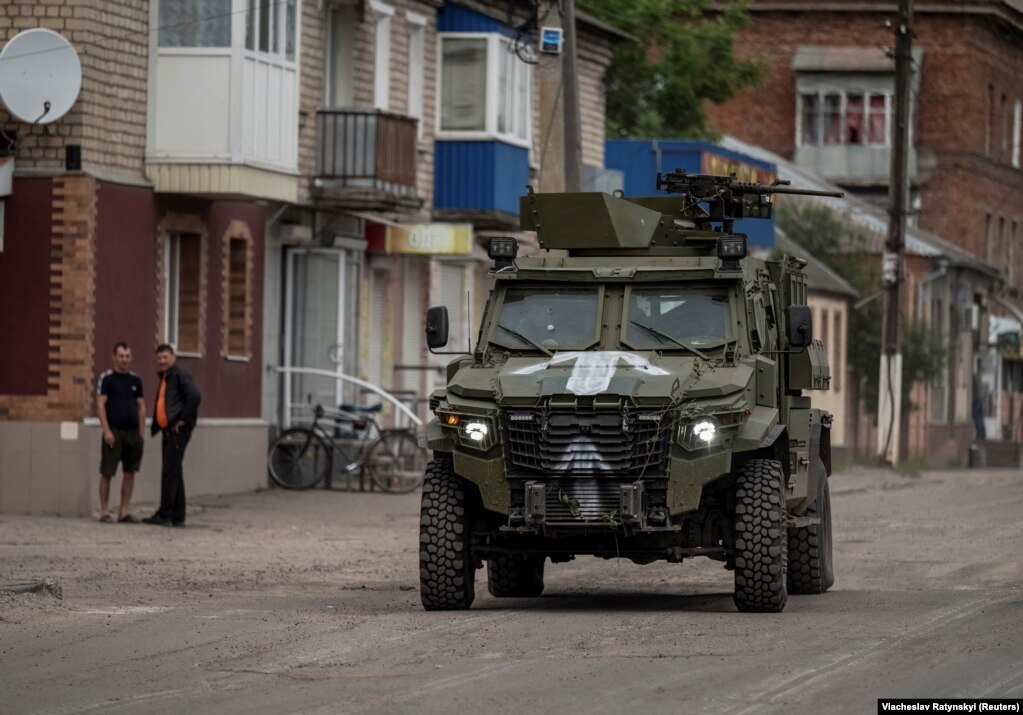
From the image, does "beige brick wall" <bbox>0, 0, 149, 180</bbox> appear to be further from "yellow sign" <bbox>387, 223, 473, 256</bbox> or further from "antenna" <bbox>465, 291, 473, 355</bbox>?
"yellow sign" <bbox>387, 223, 473, 256</bbox>

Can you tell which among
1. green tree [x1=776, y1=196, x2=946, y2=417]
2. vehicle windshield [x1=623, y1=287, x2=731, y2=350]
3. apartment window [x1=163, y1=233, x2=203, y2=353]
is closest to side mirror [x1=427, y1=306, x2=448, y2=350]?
vehicle windshield [x1=623, y1=287, x2=731, y2=350]

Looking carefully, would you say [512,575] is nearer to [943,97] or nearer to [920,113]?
[943,97]

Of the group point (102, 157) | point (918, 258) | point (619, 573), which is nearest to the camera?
point (619, 573)

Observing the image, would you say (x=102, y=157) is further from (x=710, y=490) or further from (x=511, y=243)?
(x=710, y=490)

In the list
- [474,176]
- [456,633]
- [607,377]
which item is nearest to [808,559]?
[607,377]

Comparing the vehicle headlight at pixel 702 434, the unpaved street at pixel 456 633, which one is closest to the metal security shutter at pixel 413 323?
the unpaved street at pixel 456 633

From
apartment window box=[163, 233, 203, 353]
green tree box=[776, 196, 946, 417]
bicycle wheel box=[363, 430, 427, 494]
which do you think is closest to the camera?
apartment window box=[163, 233, 203, 353]

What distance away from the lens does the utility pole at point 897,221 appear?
132ft

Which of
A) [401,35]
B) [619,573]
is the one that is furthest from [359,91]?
[619,573]

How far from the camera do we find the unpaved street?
10.8 meters

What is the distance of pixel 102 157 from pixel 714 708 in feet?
52.9

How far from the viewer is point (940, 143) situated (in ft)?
206

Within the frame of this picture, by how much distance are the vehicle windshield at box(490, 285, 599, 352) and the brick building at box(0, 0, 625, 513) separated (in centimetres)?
934

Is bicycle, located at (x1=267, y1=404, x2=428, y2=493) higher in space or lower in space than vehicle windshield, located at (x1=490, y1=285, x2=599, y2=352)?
lower
